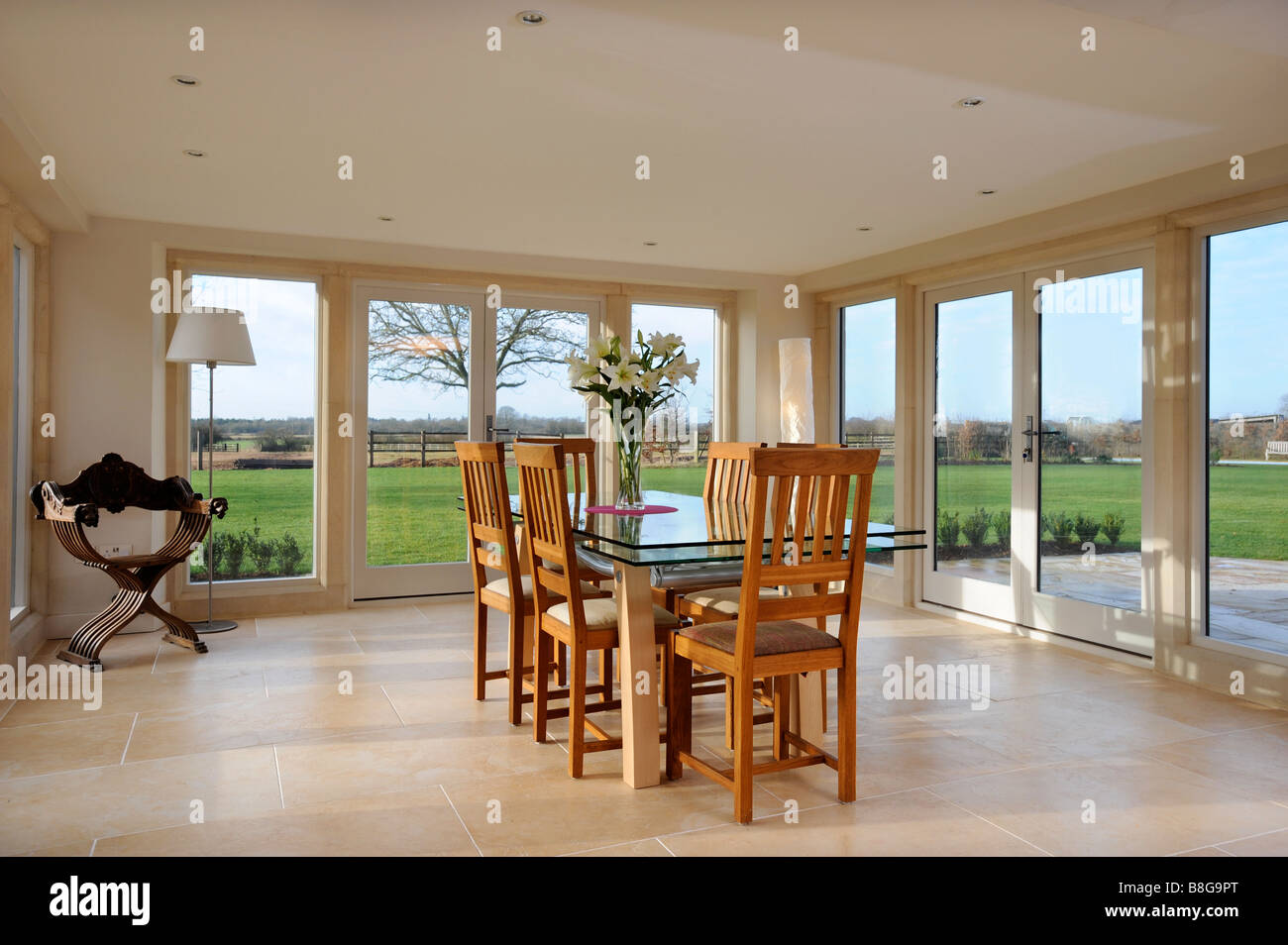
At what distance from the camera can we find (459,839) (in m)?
2.58

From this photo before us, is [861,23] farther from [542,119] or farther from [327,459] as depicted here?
[327,459]

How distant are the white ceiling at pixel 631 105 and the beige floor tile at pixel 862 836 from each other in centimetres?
224

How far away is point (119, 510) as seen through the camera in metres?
4.85

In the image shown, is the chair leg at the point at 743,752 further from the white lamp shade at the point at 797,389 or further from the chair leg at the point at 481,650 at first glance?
the white lamp shade at the point at 797,389

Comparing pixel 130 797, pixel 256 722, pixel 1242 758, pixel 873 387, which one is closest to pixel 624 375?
pixel 256 722

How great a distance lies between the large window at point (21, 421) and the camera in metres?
4.71

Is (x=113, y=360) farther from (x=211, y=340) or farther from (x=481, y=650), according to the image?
(x=481, y=650)

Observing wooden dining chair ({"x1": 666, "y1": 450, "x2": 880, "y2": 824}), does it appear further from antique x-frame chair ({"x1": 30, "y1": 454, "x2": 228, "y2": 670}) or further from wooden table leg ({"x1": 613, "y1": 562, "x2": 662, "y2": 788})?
antique x-frame chair ({"x1": 30, "y1": 454, "x2": 228, "y2": 670})

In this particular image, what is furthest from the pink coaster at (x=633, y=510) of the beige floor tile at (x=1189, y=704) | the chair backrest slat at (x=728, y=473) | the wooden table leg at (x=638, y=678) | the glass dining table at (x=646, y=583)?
the beige floor tile at (x=1189, y=704)

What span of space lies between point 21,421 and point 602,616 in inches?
139

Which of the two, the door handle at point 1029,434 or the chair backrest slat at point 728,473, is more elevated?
the door handle at point 1029,434

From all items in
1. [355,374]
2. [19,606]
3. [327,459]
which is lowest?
[19,606]

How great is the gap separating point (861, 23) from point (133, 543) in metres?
4.66

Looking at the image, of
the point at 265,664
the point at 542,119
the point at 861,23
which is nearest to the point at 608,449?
the point at 265,664
